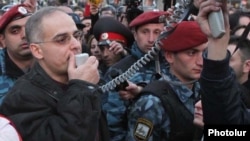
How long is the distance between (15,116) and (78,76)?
13.0 inches

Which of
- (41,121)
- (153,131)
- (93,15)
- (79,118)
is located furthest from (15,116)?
(93,15)

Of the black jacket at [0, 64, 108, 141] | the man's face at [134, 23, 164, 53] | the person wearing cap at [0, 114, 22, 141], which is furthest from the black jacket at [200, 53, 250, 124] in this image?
the man's face at [134, 23, 164, 53]

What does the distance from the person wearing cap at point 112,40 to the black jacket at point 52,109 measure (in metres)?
2.07

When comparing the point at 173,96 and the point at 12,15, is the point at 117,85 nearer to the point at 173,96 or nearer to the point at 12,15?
the point at 173,96

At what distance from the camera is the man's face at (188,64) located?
2.79 m

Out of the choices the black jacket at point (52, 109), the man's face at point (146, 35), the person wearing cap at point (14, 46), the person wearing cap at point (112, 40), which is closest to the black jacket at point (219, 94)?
the black jacket at point (52, 109)

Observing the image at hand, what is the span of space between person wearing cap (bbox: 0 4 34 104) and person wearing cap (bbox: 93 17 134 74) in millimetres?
1009

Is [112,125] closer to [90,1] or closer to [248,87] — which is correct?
[248,87]

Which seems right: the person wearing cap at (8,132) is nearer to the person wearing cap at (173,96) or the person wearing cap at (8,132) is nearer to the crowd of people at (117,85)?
the crowd of people at (117,85)

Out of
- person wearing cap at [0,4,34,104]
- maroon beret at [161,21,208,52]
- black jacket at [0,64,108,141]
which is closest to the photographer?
black jacket at [0,64,108,141]

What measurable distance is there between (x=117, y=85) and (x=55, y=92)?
51 centimetres

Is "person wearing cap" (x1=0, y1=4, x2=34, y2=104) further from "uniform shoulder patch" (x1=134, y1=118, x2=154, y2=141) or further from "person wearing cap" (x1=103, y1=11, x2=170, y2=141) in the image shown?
"uniform shoulder patch" (x1=134, y1=118, x2=154, y2=141)

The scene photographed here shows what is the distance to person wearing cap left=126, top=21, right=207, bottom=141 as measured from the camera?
8.23 feet

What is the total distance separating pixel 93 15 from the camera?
232 inches
